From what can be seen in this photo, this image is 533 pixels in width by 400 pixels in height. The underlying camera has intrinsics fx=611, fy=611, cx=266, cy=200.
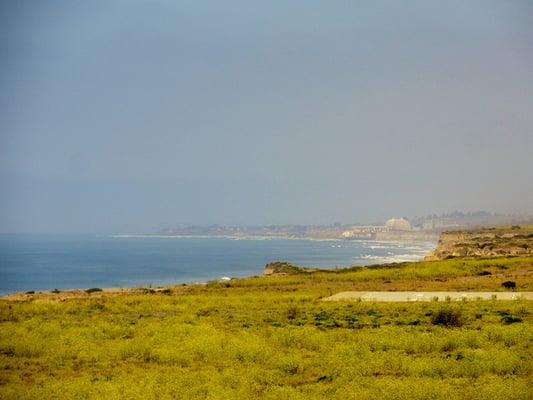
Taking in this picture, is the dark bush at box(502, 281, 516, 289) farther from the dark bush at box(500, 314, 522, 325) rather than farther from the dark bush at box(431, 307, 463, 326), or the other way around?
the dark bush at box(431, 307, 463, 326)

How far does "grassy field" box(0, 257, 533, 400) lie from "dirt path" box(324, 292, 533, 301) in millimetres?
3002

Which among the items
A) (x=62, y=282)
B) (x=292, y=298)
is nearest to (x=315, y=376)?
(x=292, y=298)

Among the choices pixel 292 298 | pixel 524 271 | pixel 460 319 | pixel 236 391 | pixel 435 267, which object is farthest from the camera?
pixel 435 267

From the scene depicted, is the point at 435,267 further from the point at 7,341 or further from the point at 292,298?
the point at 7,341

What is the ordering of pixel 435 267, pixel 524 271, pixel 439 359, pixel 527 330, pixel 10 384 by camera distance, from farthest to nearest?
pixel 435 267 → pixel 524 271 → pixel 527 330 → pixel 439 359 → pixel 10 384

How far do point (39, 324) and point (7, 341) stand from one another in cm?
457

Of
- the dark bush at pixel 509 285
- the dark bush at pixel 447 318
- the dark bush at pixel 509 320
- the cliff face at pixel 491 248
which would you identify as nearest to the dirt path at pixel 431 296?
the dark bush at pixel 509 285

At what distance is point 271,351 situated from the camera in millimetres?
19984

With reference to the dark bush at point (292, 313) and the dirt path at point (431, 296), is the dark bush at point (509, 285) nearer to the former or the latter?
the dirt path at point (431, 296)

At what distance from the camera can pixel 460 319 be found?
25844mm

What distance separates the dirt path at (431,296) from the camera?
34.9m

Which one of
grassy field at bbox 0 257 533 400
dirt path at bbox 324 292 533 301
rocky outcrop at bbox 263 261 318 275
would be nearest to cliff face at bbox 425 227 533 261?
rocky outcrop at bbox 263 261 318 275

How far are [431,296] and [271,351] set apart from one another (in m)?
19.8

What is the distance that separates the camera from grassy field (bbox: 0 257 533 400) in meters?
15.3
